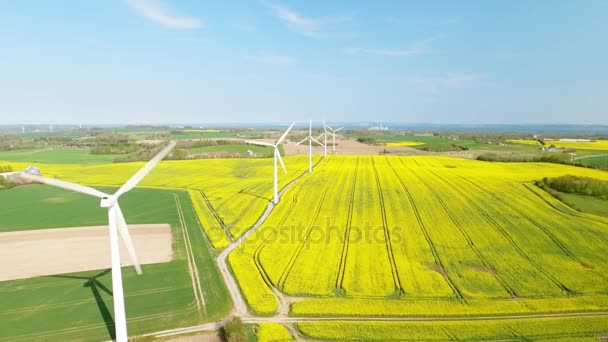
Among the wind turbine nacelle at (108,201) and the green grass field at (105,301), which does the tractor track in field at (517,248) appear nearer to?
the green grass field at (105,301)

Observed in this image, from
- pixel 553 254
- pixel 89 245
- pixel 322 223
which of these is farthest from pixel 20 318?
pixel 553 254

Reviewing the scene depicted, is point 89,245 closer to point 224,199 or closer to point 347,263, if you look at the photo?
point 224,199

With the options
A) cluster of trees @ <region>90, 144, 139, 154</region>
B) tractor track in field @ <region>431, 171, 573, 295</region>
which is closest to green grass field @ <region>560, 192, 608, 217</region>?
tractor track in field @ <region>431, 171, 573, 295</region>

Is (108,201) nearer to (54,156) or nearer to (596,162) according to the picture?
(596,162)

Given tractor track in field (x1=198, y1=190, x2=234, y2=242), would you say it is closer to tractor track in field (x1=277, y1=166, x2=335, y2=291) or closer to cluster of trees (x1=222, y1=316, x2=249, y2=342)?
tractor track in field (x1=277, y1=166, x2=335, y2=291)

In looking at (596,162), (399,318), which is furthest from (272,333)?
(596,162)

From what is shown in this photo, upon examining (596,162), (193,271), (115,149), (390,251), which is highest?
(596,162)
